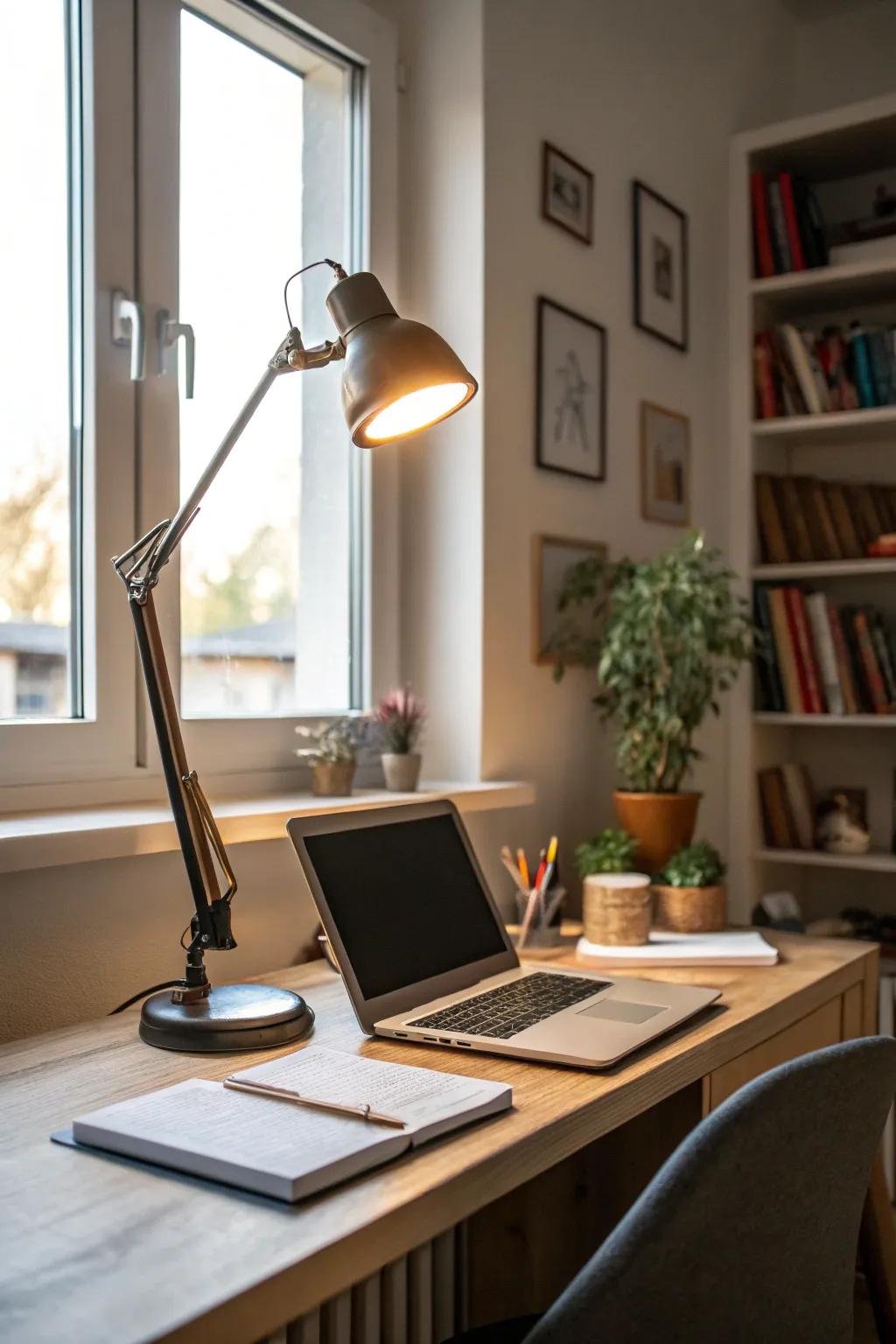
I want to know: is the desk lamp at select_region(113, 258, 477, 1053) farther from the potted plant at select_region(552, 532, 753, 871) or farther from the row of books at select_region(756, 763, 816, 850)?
the row of books at select_region(756, 763, 816, 850)

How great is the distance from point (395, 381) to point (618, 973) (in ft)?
2.84

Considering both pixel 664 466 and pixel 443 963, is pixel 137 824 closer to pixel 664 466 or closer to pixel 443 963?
pixel 443 963

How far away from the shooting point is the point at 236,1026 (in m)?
1.25

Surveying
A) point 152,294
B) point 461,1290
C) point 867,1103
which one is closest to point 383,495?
point 152,294

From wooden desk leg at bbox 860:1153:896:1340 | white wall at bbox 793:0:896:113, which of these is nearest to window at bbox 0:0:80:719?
wooden desk leg at bbox 860:1153:896:1340

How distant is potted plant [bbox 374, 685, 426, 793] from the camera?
190 centimetres

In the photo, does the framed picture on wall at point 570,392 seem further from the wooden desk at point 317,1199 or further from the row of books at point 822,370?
the wooden desk at point 317,1199

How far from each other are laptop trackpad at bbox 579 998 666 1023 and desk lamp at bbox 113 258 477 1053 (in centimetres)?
31

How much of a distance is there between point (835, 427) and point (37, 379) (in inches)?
69.5

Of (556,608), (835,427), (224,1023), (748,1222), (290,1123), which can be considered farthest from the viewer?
(835,427)

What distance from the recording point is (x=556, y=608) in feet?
7.31

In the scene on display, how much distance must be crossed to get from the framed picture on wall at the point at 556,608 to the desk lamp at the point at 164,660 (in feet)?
2.79

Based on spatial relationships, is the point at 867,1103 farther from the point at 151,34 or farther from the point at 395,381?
the point at 151,34

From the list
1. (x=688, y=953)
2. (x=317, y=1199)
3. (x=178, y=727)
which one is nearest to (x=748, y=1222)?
(x=317, y=1199)
